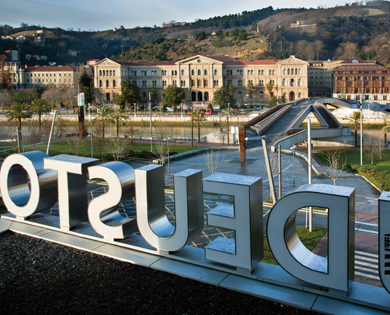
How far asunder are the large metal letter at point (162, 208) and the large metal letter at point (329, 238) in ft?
8.08

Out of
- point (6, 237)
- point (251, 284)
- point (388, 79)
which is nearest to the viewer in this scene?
point (251, 284)

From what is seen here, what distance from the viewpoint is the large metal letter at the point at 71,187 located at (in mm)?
14633

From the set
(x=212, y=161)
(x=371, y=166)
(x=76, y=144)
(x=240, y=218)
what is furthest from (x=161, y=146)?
(x=240, y=218)

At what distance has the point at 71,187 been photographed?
49.1ft

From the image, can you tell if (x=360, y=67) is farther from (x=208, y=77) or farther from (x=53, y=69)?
(x=53, y=69)

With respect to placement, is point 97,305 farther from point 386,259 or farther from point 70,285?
point 386,259

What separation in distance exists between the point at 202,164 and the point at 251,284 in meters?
27.5

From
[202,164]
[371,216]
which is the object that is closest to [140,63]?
[202,164]

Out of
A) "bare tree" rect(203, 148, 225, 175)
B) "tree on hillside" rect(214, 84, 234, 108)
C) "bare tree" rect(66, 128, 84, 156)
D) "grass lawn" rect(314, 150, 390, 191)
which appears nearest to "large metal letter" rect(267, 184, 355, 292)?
"bare tree" rect(203, 148, 225, 175)

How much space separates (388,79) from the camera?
118375 millimetres

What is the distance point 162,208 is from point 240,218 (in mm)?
3054

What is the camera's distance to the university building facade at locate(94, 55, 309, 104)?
124m

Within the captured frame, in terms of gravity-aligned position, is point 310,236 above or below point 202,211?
below

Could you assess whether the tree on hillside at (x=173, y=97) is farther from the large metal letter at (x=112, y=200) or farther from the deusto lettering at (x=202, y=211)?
the large metal letter at (x=112, y=200)
